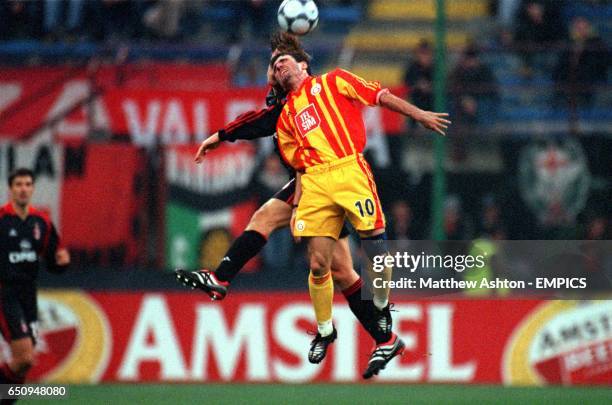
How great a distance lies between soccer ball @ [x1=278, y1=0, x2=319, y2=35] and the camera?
324 inches

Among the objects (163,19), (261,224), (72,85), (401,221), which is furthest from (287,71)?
(163,19)

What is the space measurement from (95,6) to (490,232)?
5.52 meters

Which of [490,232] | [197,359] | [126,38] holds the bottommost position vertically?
[197,359]

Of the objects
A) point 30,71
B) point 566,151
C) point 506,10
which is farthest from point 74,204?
point 506,10

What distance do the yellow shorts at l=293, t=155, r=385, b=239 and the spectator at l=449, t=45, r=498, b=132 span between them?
151 inches

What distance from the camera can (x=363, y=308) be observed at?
27.8 feet

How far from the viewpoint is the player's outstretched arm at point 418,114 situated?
7492 millimetres

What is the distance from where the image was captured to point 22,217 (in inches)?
410

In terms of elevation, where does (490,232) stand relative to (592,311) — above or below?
above

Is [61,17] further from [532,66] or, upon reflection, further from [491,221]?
[491,221]

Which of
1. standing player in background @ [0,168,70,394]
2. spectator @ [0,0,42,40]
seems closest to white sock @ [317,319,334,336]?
standing player in background @ [0,168,70,394]

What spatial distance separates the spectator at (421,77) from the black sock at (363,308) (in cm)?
320

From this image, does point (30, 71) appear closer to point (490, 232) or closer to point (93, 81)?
point (93, 81)

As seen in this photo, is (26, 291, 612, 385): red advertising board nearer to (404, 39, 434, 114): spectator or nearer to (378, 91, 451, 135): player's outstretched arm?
(404, 39, 434, 114): spectator
